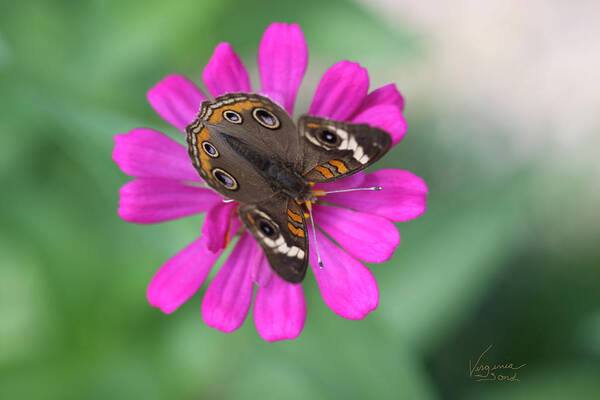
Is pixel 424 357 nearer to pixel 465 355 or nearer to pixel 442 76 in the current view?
pixel 465 355

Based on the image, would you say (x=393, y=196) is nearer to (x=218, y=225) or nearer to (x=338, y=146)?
(x=338, y=146)

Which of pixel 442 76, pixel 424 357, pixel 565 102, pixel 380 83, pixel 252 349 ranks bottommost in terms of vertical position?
pixel 252 349

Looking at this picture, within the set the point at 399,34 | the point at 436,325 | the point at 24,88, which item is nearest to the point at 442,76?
the point at 399,34

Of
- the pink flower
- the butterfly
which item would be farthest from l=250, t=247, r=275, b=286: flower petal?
the butterfly

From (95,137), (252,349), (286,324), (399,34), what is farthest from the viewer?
(399,34)
